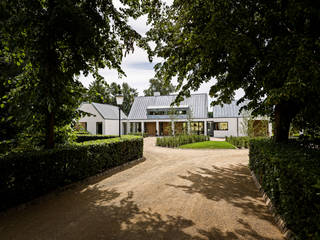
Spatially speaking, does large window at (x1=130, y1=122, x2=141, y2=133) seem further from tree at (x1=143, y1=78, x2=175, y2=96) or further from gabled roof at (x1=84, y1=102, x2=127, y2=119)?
tree at (x1=143, y1=78, x2=175, y2=96)

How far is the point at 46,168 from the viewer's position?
503cm

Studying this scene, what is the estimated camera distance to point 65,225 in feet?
11.9

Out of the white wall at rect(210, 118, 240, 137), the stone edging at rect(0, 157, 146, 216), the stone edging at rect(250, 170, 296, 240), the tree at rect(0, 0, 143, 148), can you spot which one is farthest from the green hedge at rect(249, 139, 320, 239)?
the white wall at rect(210, 118, 240, 137)

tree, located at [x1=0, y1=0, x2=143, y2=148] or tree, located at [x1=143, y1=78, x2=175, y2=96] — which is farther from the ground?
tree, located at [x1=143, y1=78, x2=175, y2=96]

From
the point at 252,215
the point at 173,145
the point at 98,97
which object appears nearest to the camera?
the point at 252,215

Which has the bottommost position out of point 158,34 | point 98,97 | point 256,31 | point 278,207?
point 278,207

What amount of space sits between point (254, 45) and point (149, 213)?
4.90 m

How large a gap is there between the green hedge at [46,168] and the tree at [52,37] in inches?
48.4

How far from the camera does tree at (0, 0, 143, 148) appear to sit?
11.9ft

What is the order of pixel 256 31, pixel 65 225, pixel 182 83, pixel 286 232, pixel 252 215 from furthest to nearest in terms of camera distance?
1. pixel 182 83
2. pixel 256 31
3. pixel 252 215
4. pixel 65 225
5. pixel 286 232

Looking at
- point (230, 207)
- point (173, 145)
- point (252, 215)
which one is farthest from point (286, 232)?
point (173, 145)

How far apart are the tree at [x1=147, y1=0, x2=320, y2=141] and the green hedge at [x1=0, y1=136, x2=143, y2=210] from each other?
13.0 feet

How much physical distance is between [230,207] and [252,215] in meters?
0.51

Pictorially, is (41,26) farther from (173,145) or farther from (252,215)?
(173,145)
